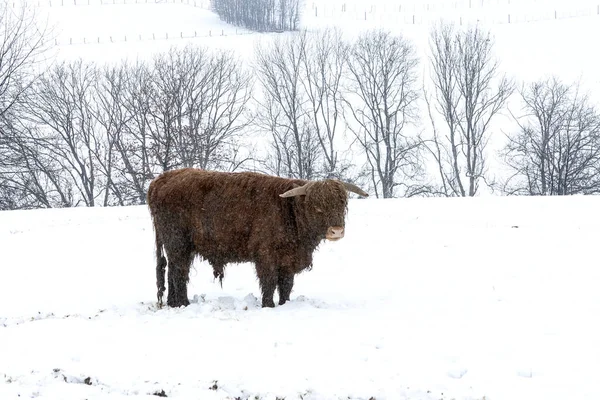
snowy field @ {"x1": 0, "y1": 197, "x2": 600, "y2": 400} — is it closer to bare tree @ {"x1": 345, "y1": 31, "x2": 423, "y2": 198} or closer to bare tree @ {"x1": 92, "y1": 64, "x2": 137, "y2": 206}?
bare tree @ {"x1": 92, "y1": 64, "x2": 137, "y2": 206}

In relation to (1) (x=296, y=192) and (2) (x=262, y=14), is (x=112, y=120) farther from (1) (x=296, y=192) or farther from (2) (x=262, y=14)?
(2) (x=262, y=14)

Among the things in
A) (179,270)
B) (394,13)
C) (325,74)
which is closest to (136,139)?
(325,74)

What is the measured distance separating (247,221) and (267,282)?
35.2 inches

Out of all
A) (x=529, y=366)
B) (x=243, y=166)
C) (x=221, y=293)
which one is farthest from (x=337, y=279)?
(x=243, y=166)

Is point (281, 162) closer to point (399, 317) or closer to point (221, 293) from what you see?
point (221, 293)

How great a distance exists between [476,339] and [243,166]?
32.3m

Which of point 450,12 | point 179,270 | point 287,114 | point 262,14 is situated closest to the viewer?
point 179,270

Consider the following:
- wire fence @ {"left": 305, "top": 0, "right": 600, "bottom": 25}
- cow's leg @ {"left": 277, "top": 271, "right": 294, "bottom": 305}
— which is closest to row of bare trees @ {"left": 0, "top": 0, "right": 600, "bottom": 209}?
cow's leg @ {"left": 277, "top": 271, "right": 294, "bottom": 305}

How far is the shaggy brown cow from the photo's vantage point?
309 inches

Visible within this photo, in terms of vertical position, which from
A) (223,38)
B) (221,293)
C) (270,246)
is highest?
(223,38)

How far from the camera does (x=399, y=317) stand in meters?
7.00

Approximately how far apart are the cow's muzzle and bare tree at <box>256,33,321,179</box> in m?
32.7

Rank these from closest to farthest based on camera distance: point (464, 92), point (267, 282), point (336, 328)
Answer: point (336, 328) < point (267, 282) < point (464, 92)

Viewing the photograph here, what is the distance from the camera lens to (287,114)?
139 ft
